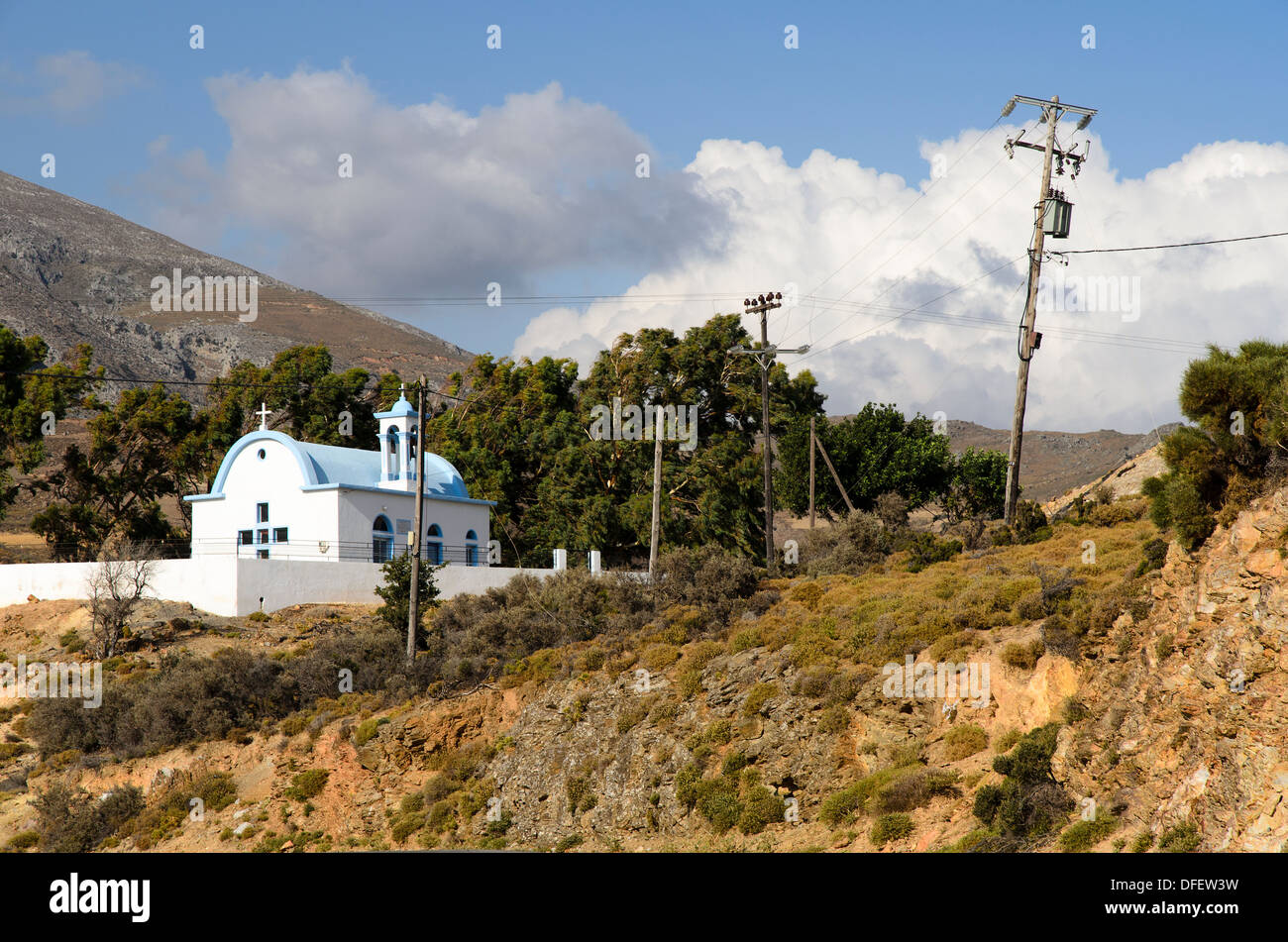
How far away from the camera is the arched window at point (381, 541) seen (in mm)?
42375

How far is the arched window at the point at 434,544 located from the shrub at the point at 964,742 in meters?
28.7

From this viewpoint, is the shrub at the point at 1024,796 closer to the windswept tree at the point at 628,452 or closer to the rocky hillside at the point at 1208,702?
the rocky hillside at the point at 1208,702

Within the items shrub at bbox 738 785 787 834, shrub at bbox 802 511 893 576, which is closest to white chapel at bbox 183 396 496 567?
shrub at bbox 802 511 893 576

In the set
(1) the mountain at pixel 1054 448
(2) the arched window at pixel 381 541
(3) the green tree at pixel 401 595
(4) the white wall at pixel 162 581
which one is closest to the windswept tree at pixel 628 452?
(2) the arched window at pixel 381 541

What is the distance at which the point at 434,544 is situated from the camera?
4544cm

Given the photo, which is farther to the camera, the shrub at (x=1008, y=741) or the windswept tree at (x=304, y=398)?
the windswept tree at (x=304, y=398)

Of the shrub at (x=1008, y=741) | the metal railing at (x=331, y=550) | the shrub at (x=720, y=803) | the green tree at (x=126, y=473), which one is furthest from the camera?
the green tree at (x=126, y=473)

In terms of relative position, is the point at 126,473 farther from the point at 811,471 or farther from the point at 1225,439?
the point at 1225,439

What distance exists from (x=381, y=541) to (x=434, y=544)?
3.04 m

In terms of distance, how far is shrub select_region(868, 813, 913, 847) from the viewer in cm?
1781

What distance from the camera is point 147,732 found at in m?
29.3

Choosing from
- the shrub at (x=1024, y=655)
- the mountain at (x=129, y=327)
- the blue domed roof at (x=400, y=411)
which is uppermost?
the mountain at (x=129, y=327)

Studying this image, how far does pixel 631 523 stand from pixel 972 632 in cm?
2785
